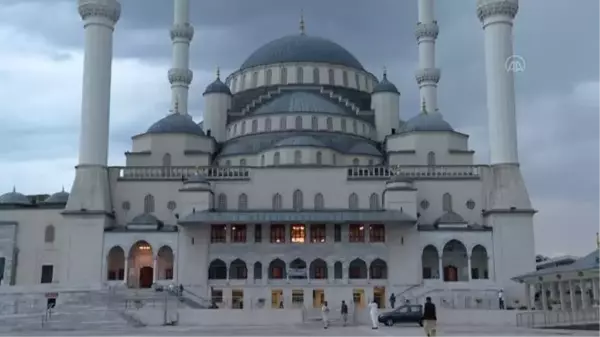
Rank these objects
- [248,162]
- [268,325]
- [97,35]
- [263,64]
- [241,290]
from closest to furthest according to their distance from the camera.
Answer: [268,325], [241,290], [97,35], [248,162], [263,64]

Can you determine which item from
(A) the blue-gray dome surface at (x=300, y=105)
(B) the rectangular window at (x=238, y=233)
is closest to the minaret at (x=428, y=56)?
(A) the blue-gray dome surface at (x=300, y=105)

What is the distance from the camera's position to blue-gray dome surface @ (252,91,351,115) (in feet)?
188

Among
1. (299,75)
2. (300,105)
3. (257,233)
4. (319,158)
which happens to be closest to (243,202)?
(257,233)

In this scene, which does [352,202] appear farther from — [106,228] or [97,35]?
[97,35]

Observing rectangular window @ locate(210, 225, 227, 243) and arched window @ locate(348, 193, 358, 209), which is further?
arched window @ locate(348, 193, 358, 209)

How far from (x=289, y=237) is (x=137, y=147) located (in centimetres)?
1419

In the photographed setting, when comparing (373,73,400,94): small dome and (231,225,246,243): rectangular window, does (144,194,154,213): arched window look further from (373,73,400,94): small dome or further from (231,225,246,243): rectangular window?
(373,73,400,94): small dome

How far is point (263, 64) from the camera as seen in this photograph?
64.7 metres

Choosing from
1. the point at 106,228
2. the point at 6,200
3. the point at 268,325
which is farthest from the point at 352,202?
the point at 6,200

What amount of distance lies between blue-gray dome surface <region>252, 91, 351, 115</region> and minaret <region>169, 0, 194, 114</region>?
298 inches

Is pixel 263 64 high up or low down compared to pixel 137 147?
up

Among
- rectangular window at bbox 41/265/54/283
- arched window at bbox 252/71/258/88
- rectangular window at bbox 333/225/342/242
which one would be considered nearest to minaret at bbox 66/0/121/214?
rectangular window at bbox 41/265/54/283

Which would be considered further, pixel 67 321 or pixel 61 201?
pixel 61 201

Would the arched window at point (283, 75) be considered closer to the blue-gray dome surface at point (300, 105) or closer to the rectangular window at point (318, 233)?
the blue-gray dome surface at point (300, 105)
